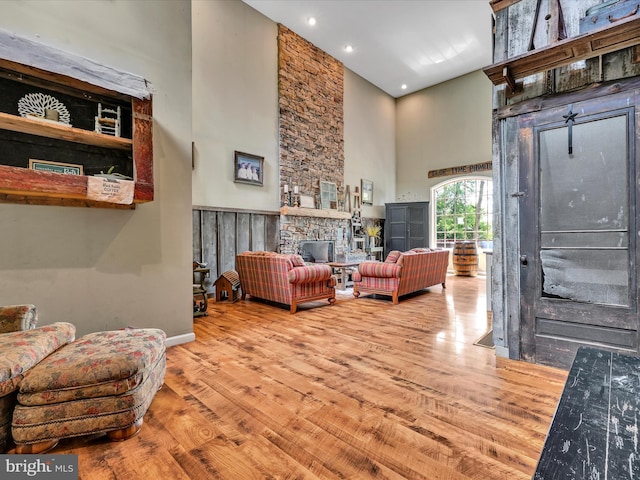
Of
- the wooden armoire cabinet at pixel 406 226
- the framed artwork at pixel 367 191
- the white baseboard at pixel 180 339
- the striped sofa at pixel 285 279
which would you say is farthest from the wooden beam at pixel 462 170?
the white baseboard at pixel 180 339

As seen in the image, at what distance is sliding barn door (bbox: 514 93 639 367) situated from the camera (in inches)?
86.0

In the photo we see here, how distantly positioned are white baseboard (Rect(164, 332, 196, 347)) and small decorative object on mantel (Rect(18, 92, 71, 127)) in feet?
6.62

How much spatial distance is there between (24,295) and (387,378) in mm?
2775

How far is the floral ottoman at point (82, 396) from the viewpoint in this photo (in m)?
1.46

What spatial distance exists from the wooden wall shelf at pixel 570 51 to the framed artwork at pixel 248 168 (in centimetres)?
463

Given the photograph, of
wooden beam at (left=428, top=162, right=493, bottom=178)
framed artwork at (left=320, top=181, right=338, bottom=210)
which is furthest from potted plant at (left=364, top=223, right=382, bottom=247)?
wooden beam at (left=428, top=162, right=493, bottom=178)

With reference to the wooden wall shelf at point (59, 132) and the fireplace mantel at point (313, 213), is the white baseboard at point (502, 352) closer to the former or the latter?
the wooden wall shelf at point (59, 132)

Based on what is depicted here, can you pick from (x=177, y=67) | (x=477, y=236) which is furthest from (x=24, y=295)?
(x=477, y=236)

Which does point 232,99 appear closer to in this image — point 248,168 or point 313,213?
point 248,168

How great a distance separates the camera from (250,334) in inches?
132

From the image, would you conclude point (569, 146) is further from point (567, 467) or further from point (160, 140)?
point (160, 140)

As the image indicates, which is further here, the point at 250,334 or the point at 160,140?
the point at 250,334

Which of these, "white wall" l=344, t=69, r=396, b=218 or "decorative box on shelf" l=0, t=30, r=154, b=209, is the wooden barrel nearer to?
"white wall" l=344, t=69, r=396, b=218

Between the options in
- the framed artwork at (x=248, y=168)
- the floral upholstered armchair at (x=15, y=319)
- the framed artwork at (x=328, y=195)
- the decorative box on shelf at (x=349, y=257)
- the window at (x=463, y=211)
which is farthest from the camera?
the window at (x=463, y=211)
